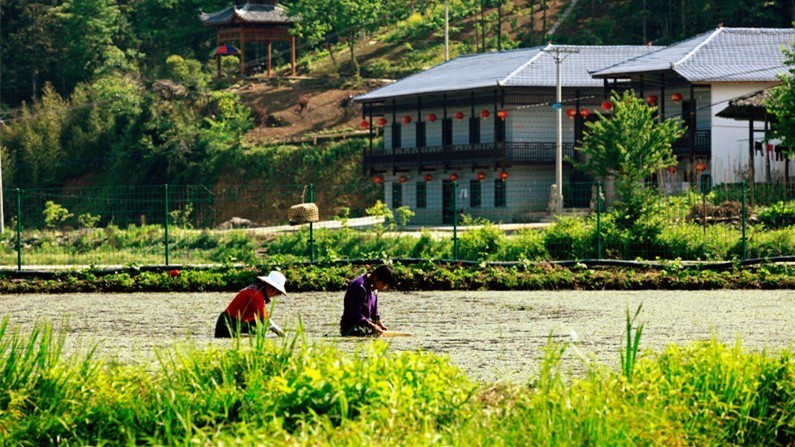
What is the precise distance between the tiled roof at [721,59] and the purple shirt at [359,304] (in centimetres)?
3274

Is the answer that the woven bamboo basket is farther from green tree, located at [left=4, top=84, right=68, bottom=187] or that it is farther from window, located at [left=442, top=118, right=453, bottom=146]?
green tree, located at [left=4, top=84, right=68, bottom=187]

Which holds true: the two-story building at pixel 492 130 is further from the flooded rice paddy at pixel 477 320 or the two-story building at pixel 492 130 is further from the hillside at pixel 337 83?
the flooded rice paddy at pixel 477 320

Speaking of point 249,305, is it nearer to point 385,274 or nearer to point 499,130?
point 385,274

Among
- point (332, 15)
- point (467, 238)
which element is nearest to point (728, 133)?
point (467, 238)

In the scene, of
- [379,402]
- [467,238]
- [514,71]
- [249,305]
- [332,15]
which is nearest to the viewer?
[379,402]

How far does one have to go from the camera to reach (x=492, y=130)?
55.0 metres

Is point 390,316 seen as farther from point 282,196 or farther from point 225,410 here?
point 282,196

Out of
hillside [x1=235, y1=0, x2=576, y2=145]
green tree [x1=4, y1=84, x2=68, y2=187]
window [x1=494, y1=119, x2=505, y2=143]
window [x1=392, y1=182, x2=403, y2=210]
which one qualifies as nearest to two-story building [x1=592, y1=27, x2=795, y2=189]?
window [x1=494, y1=119, x2=505, y2=143]

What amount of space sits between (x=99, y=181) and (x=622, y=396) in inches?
2688

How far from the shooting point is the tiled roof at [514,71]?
53.1 meters

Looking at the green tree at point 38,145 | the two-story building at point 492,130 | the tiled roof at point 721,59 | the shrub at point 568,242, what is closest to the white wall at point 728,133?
the tiled roof at point 721,59

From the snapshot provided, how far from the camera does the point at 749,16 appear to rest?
6631 centimetres

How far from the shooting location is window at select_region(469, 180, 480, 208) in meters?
55.3

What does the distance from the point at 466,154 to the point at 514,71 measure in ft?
12.2
